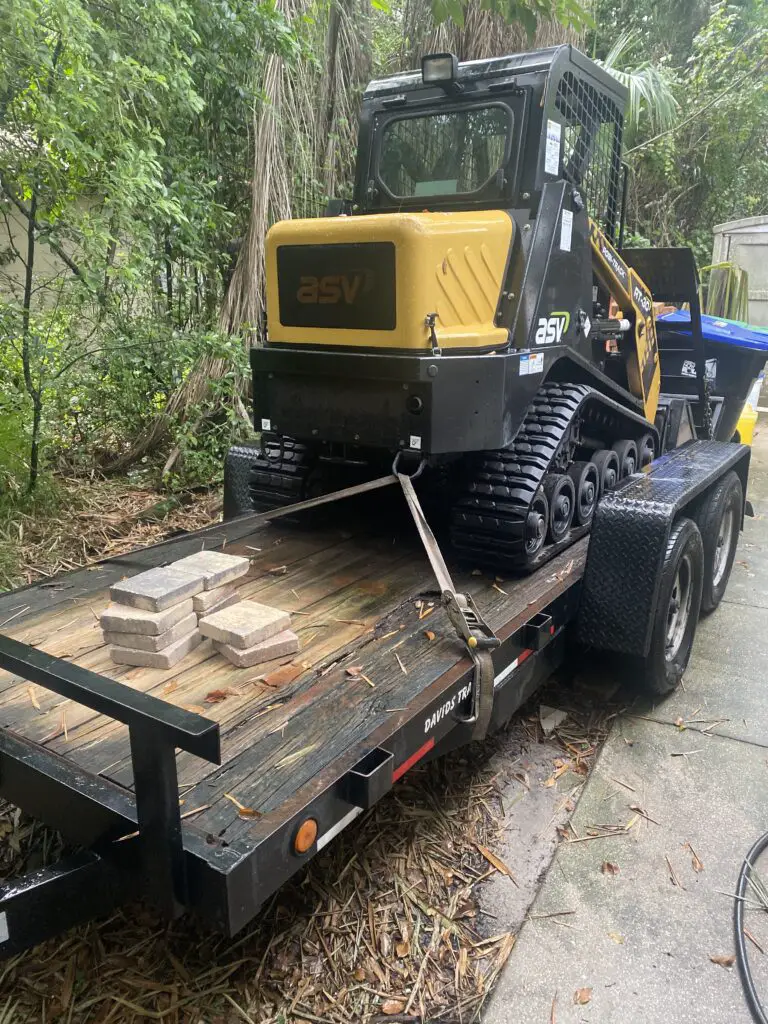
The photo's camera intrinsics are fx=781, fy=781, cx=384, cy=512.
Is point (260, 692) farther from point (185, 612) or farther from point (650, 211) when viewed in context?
point (650, 211)

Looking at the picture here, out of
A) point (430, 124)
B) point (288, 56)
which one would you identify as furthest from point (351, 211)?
point (288, 56)

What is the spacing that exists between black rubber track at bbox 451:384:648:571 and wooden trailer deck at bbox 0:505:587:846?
4.8 inches

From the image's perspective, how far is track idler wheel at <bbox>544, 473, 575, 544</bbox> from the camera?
3.61m

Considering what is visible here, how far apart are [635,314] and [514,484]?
76.8 inches

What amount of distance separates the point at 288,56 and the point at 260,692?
5.28m

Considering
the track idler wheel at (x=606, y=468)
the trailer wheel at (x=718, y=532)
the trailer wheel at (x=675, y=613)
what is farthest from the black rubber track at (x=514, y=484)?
the trailer wheel at (x=718, y=532)

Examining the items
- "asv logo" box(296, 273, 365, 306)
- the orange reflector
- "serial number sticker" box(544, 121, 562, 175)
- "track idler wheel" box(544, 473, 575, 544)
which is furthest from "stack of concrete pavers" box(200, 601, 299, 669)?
"serial number sticker" box(544, 121, 562, 175)

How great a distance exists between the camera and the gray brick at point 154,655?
245 centimetres

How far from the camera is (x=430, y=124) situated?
12.9 ft

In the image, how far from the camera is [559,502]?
3680 millimetres

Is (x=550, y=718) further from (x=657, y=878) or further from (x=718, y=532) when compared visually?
(x=718, y=532)

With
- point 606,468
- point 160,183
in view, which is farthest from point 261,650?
point 160,183

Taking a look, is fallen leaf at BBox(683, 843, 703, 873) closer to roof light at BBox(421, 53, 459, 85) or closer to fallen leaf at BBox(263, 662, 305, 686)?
fallen leaf at BBox(263, 662, 305, 686)

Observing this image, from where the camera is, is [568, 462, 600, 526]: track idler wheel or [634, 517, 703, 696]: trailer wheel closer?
[634, 517, 703, 696]: trailer wheel
